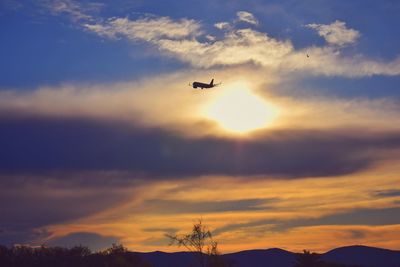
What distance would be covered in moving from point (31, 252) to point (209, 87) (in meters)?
65.6

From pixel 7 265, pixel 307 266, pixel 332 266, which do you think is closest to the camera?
pixel 307 266

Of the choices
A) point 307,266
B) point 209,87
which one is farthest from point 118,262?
point 209,87

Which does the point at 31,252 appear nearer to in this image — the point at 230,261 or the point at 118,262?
the point at 118,262

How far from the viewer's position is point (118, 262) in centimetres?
13362

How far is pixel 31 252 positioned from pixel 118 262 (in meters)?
24.2

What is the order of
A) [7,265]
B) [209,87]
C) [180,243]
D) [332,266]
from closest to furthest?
[209,87]
[180,243]
[7,265]
[332,266]

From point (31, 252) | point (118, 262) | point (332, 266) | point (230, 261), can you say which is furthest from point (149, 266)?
point (332, 266)

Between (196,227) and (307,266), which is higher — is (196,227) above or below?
above

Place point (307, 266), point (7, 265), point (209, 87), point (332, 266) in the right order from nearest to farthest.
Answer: point (209, 87) → point (307, 266) → point (7, 265) → point (332, 266)

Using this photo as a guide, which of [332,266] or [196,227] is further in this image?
[332,266]

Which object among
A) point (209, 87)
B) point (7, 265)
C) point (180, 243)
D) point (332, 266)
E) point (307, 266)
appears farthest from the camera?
point (332, 266)

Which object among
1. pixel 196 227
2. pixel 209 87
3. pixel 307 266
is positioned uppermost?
pixel 209 87

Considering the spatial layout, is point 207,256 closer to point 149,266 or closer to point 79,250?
point 149,266

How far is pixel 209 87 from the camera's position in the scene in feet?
338
